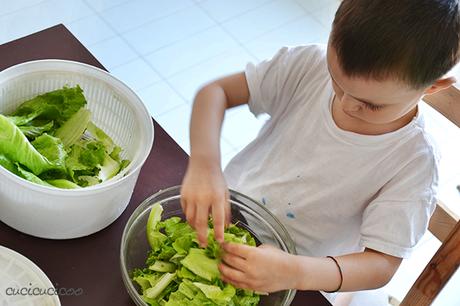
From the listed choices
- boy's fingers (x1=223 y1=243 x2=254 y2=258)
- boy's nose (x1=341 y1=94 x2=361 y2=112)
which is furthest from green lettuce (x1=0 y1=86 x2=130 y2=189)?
boy's nose (x1=341 y1=94 x2=361 y2=112)

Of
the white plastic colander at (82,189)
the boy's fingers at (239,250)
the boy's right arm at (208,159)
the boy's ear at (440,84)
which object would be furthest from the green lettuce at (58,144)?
the boy's ear at (440,84)

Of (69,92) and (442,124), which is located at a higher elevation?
(69,92)

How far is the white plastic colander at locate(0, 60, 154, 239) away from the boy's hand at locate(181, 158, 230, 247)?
0.26ft

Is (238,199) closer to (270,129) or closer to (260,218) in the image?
(260,218)

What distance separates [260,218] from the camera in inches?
40.8

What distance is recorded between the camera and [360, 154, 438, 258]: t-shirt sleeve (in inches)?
40.1

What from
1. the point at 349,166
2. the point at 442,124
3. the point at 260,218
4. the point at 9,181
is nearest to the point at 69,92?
the point at 9,181

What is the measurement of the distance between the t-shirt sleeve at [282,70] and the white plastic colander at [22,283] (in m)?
0.48

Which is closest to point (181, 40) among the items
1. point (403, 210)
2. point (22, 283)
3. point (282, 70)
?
point (282, 70)

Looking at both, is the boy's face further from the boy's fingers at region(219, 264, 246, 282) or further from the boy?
the boy's fingers at region(219, 264, 246, 282)

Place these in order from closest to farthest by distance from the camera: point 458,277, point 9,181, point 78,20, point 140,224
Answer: point 9,181 < point 140,224 < point 458,277 < point 78,20

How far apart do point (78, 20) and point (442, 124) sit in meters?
1.37

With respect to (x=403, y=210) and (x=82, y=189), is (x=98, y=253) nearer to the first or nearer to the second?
(x=82, y=189)

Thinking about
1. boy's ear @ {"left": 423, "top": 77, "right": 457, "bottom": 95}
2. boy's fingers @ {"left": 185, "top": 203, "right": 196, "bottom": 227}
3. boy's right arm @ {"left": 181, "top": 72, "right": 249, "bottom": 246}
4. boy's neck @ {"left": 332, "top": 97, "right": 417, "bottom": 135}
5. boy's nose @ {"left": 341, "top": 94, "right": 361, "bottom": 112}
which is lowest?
boy's fingers @ {"left": 185, "top": 203, "right": 196, "bottom": 227}
